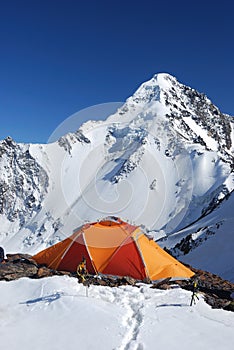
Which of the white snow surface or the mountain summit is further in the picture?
the mountain summit

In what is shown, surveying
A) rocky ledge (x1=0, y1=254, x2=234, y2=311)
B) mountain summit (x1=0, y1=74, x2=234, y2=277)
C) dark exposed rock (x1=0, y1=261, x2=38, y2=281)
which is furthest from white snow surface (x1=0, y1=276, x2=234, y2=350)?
mountain summit (x1=0, y1=74, x2=234, y2=277)

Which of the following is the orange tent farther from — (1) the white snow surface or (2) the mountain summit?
(2) the mountain summit

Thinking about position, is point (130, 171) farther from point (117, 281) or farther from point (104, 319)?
point (104, 319)

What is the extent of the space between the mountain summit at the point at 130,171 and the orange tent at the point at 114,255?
54.9 meters

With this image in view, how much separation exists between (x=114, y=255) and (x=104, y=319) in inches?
172

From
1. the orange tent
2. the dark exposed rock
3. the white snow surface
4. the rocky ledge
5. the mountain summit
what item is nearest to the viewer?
the white snow surface

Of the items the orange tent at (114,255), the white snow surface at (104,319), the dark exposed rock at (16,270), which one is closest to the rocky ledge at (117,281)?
the dark exposed rock at (16,270)

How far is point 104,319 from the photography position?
717 cm

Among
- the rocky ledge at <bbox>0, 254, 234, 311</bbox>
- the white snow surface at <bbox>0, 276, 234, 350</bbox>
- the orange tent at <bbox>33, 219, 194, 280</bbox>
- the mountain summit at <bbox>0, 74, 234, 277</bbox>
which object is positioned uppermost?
the mountain summit at <bbox>0, 74, 234, 277</bbox>

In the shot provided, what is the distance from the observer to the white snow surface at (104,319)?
6.26m

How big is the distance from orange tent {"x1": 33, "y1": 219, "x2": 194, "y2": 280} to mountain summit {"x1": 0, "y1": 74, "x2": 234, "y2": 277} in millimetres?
54916

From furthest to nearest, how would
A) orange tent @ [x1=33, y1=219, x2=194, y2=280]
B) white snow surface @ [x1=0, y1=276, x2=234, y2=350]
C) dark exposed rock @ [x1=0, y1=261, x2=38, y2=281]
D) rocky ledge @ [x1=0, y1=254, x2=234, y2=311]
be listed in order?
1. orange tent @ [x1=33, y1=219, x2=194, y2=280]
2. dark exposed rock @ [x1=0, y1=261, x2=38, y2=281]
3. rocky ledge @ [x1=0, y1=254, x2=234, y2=311]
4. white snow surface @ [x1=0, y1=276, x2=234, y2=350]

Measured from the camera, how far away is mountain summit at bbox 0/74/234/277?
80381 millimetres

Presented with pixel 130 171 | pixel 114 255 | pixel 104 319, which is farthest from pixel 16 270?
pixel 130 171
